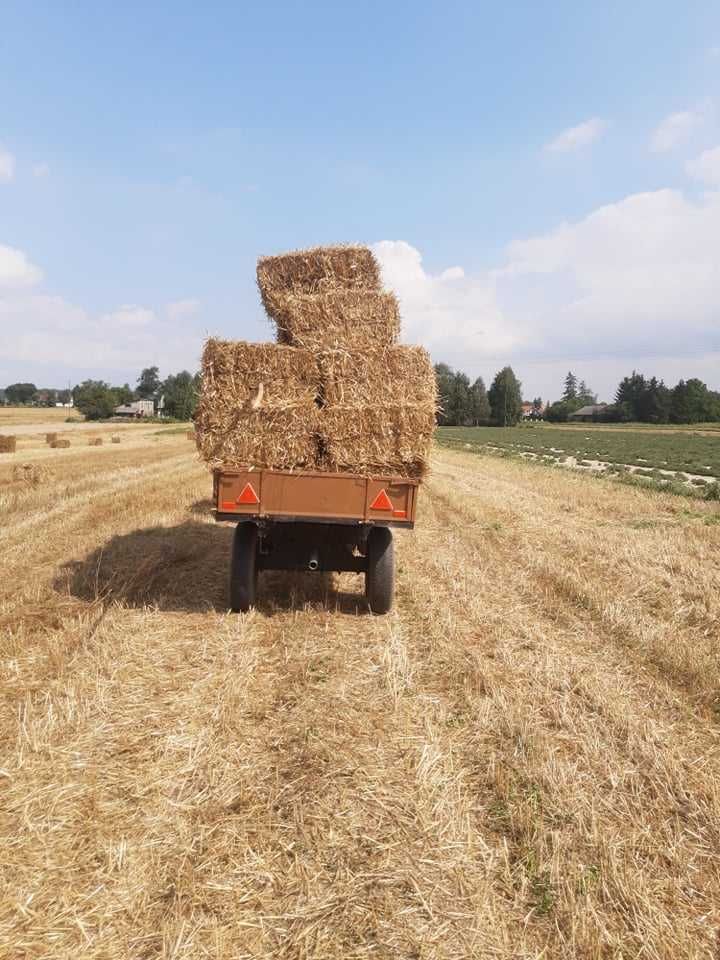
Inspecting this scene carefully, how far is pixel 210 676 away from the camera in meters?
3.97

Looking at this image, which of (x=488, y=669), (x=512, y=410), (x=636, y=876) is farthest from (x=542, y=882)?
(x=512, y=410)

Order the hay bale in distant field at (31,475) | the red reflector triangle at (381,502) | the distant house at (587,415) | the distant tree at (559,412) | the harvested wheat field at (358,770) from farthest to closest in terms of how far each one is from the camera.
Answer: the distant tree at (559,412) → the distant house at (587,415) → the hay bale in distant field at (31,475) → the red reflector triangle at (381,502) → the harvested wheat field at (358,770)

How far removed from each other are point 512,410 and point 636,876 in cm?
10150

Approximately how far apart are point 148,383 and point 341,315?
166 metres

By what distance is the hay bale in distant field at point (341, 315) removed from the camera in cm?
598

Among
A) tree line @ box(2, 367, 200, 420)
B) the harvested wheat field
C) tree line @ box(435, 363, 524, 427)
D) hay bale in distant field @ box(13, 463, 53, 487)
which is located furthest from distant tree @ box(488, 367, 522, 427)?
the harvested wheat field

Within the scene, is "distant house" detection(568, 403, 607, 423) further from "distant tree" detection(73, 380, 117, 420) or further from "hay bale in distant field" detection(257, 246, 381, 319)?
"hay bale in distant field" detection(257, 246, 381, 319)

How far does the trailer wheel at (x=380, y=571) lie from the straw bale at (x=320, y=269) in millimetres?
3204

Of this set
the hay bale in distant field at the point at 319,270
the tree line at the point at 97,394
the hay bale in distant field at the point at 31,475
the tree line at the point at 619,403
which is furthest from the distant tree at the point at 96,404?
the hay bale in distant field at the point at 319,270

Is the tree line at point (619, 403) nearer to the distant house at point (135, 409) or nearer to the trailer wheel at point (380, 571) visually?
the distant house at point (135, 409)

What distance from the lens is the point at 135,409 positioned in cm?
11525

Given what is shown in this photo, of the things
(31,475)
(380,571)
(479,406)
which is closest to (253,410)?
(380,571)

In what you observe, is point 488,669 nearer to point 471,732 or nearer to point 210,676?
point 471,732

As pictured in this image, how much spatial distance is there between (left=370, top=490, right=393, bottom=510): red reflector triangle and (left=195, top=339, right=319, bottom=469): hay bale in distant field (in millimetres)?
733
